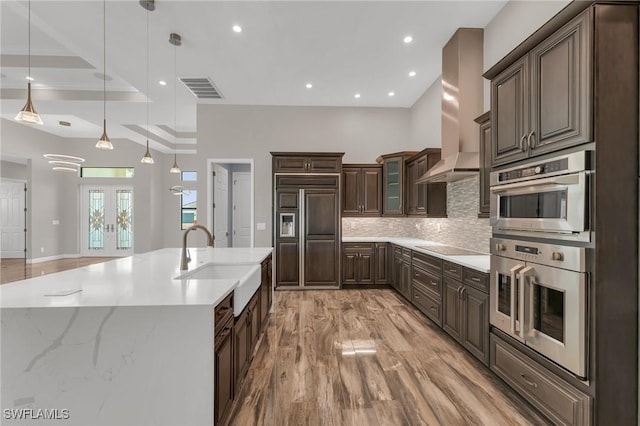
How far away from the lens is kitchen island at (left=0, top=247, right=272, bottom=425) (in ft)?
4.64

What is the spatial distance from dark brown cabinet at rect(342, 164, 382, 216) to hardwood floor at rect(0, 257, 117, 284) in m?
7.04

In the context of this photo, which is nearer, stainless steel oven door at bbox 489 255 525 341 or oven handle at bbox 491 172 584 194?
oven handle at bbox 491 172 584 194

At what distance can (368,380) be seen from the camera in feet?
7.88

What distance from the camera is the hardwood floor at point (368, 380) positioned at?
6.48 ft

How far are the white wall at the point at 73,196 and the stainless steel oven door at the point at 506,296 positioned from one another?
9296 mm

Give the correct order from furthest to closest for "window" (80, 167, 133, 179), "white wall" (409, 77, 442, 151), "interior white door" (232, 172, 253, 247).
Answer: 1. "window" (80, 167, 133, 179)
2. "interior white door" (232, 172, 253, 247)
3. "white wall" (409, 77, 442, 151)

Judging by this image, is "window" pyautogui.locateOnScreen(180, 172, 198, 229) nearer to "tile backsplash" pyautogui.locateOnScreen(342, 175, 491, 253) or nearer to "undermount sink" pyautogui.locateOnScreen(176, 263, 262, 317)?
"tile backsplash" pyautogui.locateOnScreen(342, 175, 491, 253)

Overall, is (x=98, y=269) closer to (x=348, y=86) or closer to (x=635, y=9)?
(x=635, y=9)

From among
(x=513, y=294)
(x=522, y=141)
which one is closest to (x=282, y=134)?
(x=522, y=141)

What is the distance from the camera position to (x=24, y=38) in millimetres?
3891

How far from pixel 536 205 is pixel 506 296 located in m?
0.75

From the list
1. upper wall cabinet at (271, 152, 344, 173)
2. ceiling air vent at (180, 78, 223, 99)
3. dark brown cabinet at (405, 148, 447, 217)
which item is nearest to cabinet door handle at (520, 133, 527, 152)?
dark brown cabinet at (405, 148, 447, 217)

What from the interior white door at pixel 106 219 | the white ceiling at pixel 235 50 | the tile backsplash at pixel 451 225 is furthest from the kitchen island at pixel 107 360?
the interior white door at pixel 106 219

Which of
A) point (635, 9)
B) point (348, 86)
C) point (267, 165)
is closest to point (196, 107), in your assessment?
point (267, 165)
